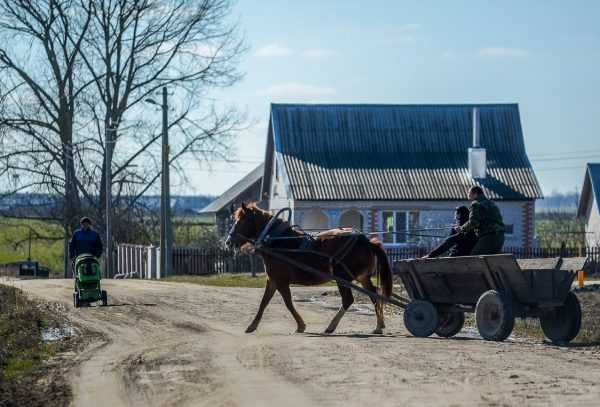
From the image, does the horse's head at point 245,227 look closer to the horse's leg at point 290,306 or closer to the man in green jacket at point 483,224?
the horse's leg at point 290,306

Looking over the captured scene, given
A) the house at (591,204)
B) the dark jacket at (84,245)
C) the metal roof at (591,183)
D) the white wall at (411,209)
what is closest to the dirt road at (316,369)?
the dark jacket at (84,245)

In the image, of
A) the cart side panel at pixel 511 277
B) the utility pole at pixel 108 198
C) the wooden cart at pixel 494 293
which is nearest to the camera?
the cart side panel at pixel 511 277

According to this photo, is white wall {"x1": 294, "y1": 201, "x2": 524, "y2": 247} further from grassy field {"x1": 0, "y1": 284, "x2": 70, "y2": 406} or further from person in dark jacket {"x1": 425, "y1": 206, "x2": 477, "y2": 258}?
person in dark jacket {"x1": 425, "y1": 206, "x2": 477, "y2": 258}

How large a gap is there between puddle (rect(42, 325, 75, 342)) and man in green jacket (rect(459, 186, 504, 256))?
6310 millimetres

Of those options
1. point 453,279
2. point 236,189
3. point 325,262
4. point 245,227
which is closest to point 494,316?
point 453,279

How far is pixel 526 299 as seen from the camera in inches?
627

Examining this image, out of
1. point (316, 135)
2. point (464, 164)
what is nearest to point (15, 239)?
point (316, 135)

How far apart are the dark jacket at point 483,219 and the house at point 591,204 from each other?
138 feet

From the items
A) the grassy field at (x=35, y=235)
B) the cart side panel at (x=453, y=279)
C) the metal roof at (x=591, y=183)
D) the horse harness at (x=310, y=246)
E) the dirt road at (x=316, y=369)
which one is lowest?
the dirt road at (x=316, y=369)

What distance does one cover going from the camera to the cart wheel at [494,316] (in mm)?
15758

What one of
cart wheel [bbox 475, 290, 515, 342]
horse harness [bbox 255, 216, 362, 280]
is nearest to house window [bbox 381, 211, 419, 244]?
horse harness [bbox 255, 216, 362, 280]

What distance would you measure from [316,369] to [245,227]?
624 centimetres

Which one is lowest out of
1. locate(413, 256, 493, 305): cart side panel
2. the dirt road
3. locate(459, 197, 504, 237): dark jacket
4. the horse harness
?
the dirt road

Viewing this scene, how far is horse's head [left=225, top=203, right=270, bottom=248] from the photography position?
18891 mm
